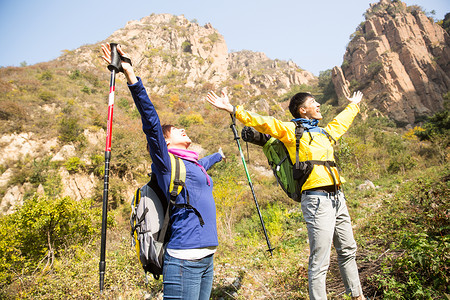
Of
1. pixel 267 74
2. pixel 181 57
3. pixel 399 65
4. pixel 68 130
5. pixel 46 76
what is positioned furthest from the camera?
pixel 267 74

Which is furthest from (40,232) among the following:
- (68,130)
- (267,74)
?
(267,74)

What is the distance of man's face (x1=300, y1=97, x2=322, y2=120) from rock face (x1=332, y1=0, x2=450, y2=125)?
41.1 m

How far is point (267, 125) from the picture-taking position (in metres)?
1.74

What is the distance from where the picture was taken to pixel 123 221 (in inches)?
500

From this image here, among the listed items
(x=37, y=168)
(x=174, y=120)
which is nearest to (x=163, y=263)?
(x=37, y=168)

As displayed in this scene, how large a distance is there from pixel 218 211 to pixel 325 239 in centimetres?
664

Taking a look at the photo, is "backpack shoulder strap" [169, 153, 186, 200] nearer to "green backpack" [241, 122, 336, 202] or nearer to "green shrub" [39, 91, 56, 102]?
"green backpack" [241, 122, 336, 202]

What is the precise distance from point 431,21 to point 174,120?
52.6 metres

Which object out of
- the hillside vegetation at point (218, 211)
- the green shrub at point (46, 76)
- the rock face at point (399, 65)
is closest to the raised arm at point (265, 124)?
the hillside vegetation at point (218, 211)

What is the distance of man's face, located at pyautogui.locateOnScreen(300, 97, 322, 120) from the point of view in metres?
2.04

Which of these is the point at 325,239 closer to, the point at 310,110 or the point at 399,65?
the point at 310,110

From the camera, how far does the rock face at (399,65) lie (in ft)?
113

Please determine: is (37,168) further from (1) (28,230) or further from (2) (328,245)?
(2) (328,245)

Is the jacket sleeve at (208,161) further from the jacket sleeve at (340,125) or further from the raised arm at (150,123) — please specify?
the jacket sleeve at (340,125)
